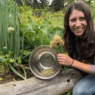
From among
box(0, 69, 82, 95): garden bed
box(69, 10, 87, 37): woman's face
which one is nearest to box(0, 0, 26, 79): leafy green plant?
box(0, 69, 82, 95): garden bed

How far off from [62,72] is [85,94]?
0.31 metres

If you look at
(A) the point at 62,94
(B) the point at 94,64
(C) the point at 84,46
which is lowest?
(A) the point at 62,94

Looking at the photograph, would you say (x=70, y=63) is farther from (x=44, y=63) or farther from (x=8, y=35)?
(x=8, y=35)

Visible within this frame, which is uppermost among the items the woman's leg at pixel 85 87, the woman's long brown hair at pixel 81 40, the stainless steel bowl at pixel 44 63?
the woman's long brown hair at pixel 81 40

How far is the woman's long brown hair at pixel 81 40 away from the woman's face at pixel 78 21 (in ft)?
0.10

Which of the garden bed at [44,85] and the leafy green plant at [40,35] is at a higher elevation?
the leafy green plant at [40,35]

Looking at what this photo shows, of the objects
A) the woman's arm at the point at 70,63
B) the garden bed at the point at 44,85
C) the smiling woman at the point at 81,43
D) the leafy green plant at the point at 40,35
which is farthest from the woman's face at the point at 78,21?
the garden bed at the point at 44,85

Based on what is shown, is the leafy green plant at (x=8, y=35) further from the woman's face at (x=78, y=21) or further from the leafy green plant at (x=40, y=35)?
the woman's face at (x=78, y=21)

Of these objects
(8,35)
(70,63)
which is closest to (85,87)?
(70,63)

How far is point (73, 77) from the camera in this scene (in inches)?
51.1

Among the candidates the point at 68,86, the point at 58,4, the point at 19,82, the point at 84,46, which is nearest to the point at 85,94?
the point at 68,86

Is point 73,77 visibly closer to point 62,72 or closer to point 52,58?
point 62,72

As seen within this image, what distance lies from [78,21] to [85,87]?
0.64 meters

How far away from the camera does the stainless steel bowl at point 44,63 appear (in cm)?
119
